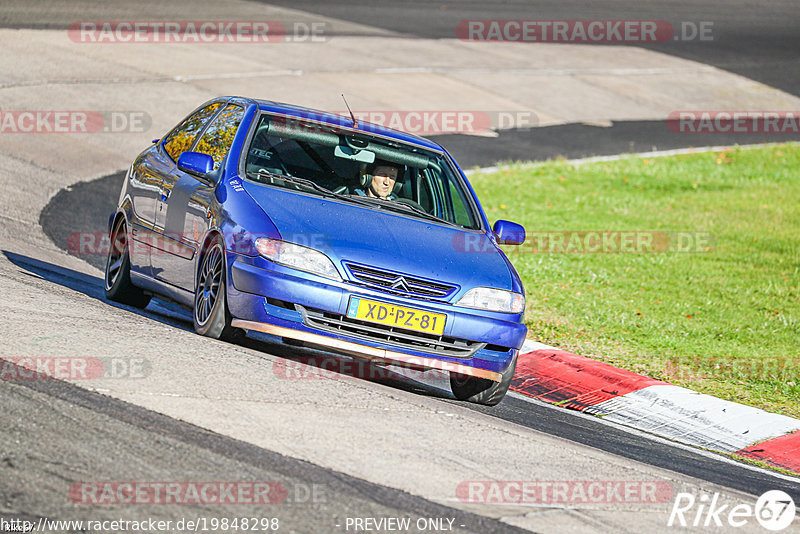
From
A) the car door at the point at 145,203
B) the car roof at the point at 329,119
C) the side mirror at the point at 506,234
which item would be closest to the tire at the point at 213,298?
the car door at the point at 145,203

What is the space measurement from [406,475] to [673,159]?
17296mm

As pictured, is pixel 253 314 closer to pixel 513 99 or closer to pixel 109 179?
pixel 109 179

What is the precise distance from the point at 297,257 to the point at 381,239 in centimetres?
60

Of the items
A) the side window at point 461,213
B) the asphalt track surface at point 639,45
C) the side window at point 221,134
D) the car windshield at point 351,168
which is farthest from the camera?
the asphalt track surface at point 639,45

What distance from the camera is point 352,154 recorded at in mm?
8531

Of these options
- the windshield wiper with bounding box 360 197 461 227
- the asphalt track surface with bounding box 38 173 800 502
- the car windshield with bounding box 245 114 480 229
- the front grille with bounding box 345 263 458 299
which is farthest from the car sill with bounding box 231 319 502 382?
the windshield wiper with bounding box 360 197 461 227

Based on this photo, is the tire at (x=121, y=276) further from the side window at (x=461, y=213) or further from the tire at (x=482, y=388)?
the tire at (x=482, y=388)

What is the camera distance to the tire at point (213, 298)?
7316 mm

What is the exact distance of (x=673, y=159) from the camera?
21781 mm

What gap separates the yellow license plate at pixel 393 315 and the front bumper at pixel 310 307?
0.03 meters

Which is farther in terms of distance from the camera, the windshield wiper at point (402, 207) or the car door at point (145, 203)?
the car door at point (145, 203)

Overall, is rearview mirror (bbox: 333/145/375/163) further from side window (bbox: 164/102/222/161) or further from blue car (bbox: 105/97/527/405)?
side window (bbox: 164/102/222/161)

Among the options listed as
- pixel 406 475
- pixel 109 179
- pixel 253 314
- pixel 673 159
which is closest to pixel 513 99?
pixel 673 159

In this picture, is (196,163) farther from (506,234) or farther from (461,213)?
(506,234)
